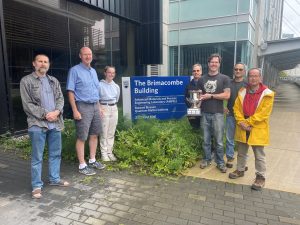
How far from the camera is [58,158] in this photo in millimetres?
3965

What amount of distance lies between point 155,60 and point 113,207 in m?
8.13

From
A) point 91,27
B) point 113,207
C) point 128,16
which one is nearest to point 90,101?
point 113,207

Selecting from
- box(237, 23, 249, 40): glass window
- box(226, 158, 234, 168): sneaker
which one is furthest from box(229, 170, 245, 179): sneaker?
box(237, 23, 249, 40): glass window

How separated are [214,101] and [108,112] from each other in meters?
1.83

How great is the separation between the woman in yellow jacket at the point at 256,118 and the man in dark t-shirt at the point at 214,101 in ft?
1.26

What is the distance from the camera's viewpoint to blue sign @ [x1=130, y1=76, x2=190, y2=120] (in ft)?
19.9

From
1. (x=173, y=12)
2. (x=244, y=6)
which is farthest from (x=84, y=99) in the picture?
(x=173, y=12)

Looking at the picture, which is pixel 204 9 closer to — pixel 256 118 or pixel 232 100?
pixel 232 100

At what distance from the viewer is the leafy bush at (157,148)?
4.59 metres

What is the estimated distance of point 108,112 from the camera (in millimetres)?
4824

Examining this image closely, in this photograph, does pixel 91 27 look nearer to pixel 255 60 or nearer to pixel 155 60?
pixel 155 60

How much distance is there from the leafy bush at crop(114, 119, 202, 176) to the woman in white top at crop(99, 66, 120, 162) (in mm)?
198

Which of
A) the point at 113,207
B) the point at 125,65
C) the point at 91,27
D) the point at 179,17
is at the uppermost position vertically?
the point at 179,17

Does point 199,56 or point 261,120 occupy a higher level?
point 199,56
